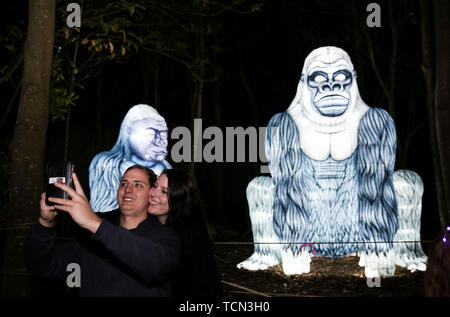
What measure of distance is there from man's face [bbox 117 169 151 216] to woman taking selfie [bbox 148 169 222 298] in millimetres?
132

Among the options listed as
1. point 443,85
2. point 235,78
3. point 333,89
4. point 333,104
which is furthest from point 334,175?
point 235,78

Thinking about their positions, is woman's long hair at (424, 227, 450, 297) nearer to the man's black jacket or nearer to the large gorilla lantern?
the man's black jacket

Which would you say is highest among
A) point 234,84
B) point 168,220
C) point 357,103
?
point 234,84

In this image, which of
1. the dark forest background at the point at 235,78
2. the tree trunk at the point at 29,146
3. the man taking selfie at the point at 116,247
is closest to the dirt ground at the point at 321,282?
the tree trunk at the point at 29,146

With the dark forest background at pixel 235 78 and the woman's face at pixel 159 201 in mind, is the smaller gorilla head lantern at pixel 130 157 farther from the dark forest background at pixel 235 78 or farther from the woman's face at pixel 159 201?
the woman's face at pixel 159 201

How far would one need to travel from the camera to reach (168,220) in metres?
2.28

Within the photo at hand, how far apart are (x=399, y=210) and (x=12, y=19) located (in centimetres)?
517

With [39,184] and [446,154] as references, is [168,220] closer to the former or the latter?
[39,184]

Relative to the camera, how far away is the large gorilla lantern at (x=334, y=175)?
520cm

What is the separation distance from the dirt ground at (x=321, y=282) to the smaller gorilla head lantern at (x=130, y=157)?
5.00 ft

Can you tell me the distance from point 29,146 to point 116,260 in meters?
1.90

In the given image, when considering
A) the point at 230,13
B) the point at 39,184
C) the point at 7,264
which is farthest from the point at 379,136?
the point at 230,13

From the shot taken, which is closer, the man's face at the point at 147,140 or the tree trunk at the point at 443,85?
the tree trunk at the point at 443,85
